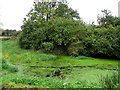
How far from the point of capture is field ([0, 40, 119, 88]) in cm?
820

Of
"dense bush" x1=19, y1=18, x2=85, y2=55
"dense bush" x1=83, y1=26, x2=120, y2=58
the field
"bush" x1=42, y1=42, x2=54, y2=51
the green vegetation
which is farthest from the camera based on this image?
"dense bush" x1=19, y1=18, x2=85, y2=55

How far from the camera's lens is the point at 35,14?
64.7 feet

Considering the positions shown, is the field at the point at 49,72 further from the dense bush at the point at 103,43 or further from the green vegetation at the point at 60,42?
the dense bush at the point at 103,43

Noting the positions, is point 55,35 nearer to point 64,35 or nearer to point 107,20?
point 64,35

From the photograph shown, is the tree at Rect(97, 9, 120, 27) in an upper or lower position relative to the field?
upper

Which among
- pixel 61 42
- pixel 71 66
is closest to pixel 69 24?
pixel 61 42

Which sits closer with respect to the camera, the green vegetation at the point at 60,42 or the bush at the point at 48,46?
the green vegetation at the point at 60,42

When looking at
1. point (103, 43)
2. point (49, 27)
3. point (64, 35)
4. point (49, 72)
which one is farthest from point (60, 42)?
point (49, 72)

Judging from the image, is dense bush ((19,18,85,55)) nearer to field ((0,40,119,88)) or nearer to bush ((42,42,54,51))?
bush ((42,42,54,51))

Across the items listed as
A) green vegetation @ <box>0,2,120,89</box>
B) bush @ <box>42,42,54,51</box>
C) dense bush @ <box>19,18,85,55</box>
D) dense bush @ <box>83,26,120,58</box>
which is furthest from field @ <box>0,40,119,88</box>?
dense bush @ <box>83,26,120,58</box>

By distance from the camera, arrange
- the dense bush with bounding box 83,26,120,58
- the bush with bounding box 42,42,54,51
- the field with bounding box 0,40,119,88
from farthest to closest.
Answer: the bush with bounding box 42,42,54,51 < the dense bush with bounding box 83,26,120,58 < the field with bounding box 0,40,119,88

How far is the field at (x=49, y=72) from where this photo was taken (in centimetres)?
820

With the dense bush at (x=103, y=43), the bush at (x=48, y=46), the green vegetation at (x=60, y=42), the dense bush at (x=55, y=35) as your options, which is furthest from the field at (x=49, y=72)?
the dense bush at (x=103, y=43)

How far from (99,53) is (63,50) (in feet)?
6.68
